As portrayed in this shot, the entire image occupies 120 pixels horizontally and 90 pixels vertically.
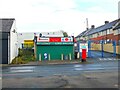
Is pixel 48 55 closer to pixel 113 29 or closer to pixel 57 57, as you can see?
pixel 57 57

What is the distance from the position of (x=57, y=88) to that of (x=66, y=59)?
23.7 m

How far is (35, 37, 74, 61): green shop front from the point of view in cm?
3719

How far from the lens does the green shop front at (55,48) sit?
3719 centimetres

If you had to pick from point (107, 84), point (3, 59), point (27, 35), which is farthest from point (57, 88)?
point (27, 35)

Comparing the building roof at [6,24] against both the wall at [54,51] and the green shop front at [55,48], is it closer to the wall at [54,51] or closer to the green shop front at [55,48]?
the green shop front at [55,48]

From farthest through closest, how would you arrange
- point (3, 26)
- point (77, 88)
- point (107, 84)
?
point (3, 26)
point (107, 84)
point (77, 88)

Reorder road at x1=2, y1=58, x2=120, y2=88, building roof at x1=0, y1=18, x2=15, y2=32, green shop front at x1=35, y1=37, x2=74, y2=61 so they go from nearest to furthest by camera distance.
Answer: road at x1=2, y1=58, x2=120, y2=88
building roof at x1=0, y1=18, x2=15, y2=32
green shop front at x1=35, y1=37, x2=74, y2=61

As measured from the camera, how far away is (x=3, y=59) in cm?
3278

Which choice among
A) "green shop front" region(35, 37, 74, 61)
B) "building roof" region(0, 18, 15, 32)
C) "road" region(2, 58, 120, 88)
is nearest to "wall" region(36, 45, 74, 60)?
"green shop front" region(35, 37, 74, 61)

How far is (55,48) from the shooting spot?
3728cm

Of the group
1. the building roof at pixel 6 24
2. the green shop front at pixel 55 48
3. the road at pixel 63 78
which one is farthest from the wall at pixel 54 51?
the road at pixel 63 78

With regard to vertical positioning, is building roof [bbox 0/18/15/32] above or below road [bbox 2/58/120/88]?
above

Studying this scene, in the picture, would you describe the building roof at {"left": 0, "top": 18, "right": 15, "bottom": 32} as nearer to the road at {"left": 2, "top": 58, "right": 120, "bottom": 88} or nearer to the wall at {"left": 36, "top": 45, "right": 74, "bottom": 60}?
the wall at {"left": 36, "top": 45, "right": 74, "bottom": 60}

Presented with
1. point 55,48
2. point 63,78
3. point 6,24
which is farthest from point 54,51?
point 63,78
